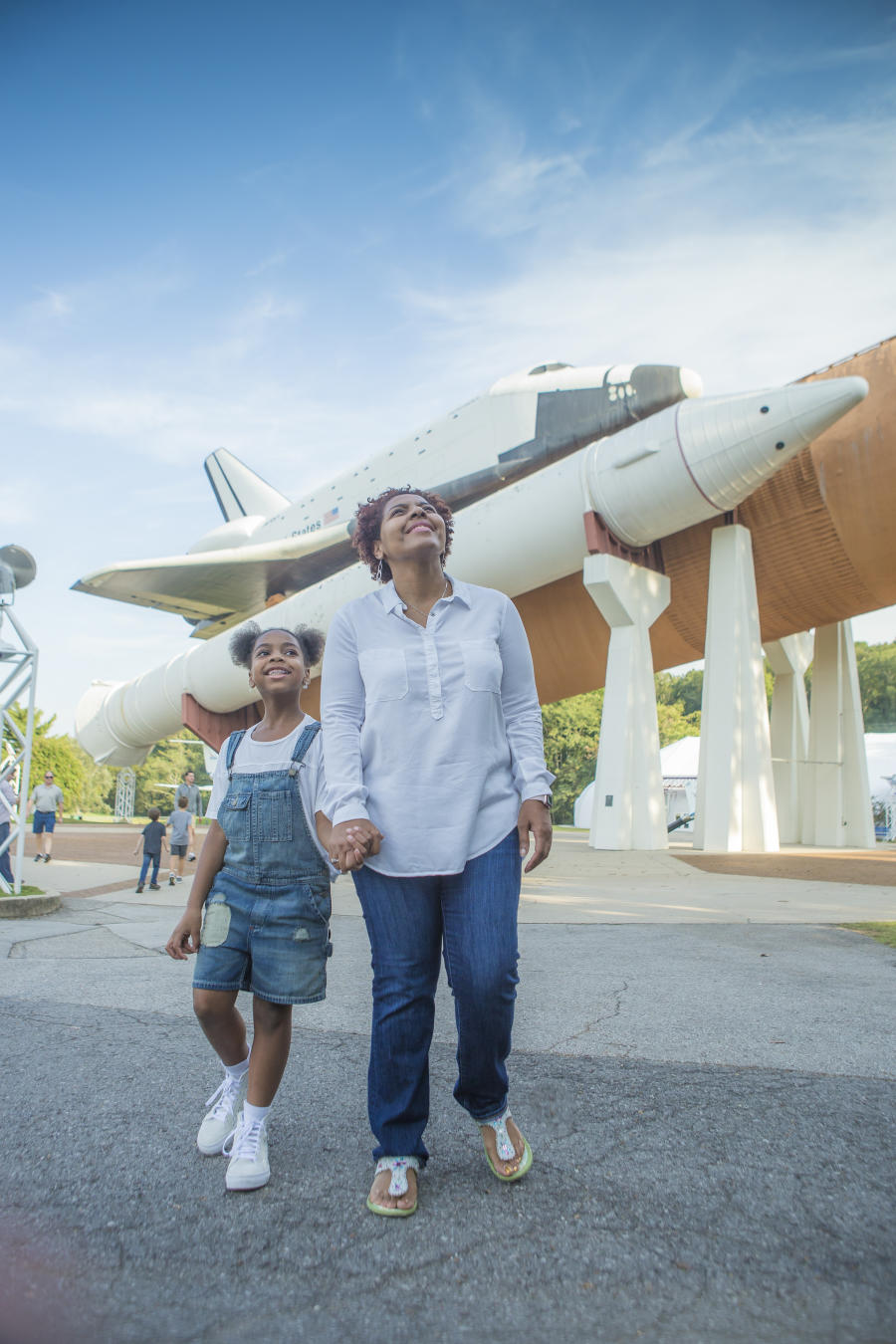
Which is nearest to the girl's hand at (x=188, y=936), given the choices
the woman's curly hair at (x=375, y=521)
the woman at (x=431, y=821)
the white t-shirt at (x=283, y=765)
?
the white t-shirt at (x=283, y=765)

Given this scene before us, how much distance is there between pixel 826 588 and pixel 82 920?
438 inches

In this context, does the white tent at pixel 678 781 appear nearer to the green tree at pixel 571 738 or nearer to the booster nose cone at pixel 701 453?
the green tree at pixel 571 738

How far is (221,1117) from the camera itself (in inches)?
81.0

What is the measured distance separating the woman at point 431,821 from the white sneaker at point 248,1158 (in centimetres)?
26

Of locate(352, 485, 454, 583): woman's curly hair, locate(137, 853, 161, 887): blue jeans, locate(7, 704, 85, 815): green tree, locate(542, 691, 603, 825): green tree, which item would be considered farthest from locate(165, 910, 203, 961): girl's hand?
locate(7, 704, 85, 815): green tree

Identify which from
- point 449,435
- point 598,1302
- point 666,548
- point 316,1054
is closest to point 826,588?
point 666,548

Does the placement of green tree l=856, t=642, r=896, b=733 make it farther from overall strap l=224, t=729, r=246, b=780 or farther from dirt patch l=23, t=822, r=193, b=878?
overall strap l=224, t=729, r=246, b=780

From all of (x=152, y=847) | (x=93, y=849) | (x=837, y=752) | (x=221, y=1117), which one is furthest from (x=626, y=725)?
(x=221, y=1117)

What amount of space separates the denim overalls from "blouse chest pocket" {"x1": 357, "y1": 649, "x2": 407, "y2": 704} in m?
0.31

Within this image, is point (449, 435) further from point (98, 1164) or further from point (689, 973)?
point (98, 1164)

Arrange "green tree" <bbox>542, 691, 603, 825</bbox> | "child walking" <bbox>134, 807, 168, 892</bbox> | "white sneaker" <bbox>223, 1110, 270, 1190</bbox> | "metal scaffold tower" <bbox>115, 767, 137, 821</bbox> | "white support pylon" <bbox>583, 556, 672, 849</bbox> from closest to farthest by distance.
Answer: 1. "white sneaker" <bbox>223, 1110, 270, 1190</bbox>
2. "child walking" <bbox>134, 807, 168, 892</bbox>
3. "white support pylon" <bbox>583, 556, 672, 849</bbox>
4. "metal scaffold tower" <bbox>115, 767, 137, 821</bbox>
5. "green tree" <bbox>542, 691, 603, 825</bbox>

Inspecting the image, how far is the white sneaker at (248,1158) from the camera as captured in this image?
5.91ft

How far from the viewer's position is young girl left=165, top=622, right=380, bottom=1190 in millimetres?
2018

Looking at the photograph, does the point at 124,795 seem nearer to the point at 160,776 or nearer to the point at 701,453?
the point at 160,776
